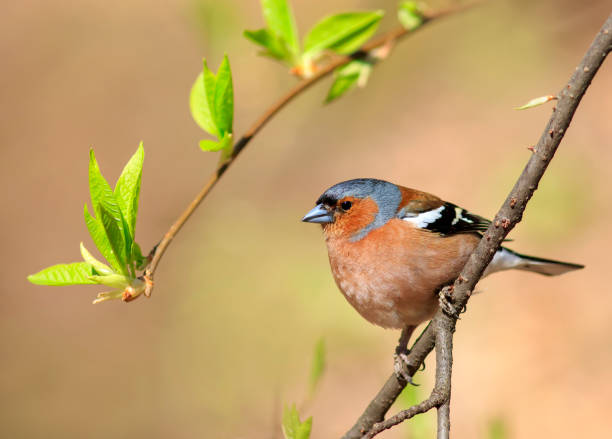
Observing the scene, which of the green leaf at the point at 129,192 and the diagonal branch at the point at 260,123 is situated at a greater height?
the green leaf at the point at 129,192

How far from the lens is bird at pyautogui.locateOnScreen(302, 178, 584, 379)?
3297 mm

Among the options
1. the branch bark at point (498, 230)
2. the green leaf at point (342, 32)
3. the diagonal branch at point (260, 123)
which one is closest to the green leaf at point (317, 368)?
the branch bark at point (498, 230)

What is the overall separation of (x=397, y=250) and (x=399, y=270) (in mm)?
130

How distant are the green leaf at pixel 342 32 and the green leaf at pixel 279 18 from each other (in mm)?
94

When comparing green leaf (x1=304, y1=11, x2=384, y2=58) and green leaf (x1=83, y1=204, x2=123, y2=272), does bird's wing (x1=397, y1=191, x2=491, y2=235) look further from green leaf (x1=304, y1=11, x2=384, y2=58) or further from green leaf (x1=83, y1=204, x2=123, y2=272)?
green leaf (x1=83, y1=204, x2=123, y2=272)

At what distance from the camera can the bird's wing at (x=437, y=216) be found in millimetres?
3615

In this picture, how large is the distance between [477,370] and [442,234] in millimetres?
3999

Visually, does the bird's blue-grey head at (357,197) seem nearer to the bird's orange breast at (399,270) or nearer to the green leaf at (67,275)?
the bird's orange breast at (399,270)

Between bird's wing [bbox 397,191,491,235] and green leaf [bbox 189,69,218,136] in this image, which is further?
bird's wing [bbox 397,191,491,235]

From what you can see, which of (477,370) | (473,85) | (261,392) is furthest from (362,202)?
(473,85)

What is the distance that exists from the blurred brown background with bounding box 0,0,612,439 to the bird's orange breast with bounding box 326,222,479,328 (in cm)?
241

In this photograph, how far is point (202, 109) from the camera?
255 centimetres

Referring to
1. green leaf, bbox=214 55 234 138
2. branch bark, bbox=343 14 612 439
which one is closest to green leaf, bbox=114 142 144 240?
green leaf, bbox=214 55 234 138

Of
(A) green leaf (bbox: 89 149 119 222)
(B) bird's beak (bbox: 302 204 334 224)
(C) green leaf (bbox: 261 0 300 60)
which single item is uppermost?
(C) green leaf (bbox: 261 0 300 60)
